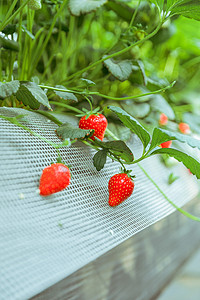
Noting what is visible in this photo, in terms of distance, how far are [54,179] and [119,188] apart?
4.2 inches

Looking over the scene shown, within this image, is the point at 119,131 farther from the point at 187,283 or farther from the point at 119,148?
the point at 187,283

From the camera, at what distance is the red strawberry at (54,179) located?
1.17 feet

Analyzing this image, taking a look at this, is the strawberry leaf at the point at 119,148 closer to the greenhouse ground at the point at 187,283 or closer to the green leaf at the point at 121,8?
the green leaf at the point at 121,8

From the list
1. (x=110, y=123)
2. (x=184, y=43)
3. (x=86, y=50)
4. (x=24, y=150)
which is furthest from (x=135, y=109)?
(x=184, y=43)

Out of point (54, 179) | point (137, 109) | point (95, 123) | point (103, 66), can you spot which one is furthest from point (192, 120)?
point (54, 179)

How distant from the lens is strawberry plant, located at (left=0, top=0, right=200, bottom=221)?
16.9 inches

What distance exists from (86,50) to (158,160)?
318 millimetres

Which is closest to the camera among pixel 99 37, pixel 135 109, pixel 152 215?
pixel 152 215

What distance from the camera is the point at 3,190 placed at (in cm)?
33

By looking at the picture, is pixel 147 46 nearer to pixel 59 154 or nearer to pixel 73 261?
pixel 59 154

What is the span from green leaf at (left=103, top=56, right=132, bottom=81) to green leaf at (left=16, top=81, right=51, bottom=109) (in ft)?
0.51

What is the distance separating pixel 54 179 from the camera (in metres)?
0.36

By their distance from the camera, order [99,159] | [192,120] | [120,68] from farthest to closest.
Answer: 1. [192,120]
2. [120,68]
3. [99,159]

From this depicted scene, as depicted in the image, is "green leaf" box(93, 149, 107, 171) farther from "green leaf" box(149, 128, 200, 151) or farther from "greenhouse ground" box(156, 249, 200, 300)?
"greenhouse ground" box(156, 249, 200, 300)
